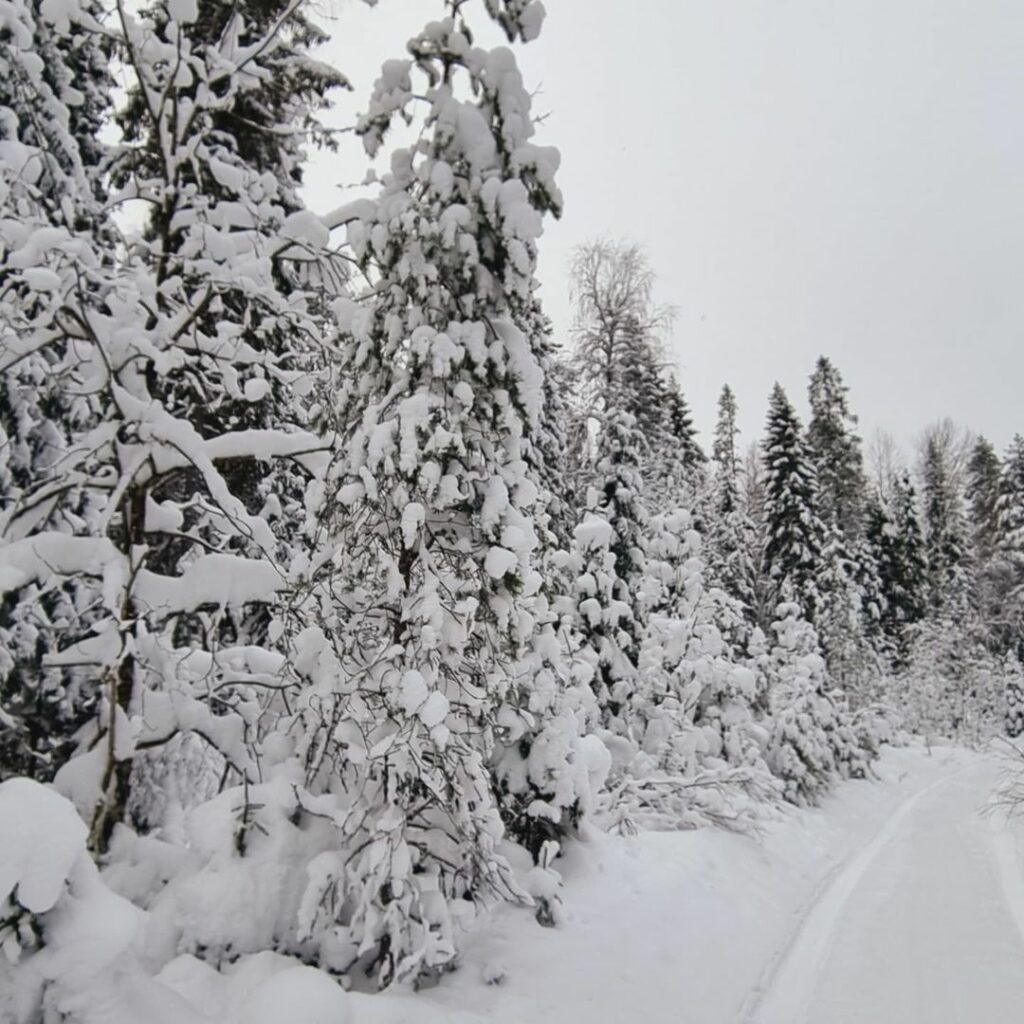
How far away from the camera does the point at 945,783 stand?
21844 millimetres

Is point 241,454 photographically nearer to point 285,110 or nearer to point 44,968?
point 44,968

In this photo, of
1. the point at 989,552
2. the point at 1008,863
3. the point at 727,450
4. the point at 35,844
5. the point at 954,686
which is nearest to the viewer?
the point at 35,844

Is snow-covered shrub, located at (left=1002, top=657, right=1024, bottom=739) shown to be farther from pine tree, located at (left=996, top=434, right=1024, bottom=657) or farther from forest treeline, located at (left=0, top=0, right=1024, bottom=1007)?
forest treeline, located at (left=0, top=0, right=1024, bottom=1007)

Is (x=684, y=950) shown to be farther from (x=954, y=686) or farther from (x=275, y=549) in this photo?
(x=954, y=686)

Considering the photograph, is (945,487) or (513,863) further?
(945,487)

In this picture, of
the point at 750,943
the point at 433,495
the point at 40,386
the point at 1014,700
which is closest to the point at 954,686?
the point at 1014,700

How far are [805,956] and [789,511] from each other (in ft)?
92.7

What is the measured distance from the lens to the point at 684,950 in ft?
22.4

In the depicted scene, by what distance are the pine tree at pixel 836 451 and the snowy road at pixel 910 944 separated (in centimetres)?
3365

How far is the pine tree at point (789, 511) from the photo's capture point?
107ft

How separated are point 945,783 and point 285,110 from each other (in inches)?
912

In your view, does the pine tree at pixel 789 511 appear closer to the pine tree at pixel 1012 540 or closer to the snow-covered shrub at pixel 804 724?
the pine tree at pixel 1012 540

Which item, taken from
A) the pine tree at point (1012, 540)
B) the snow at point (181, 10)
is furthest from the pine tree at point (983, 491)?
the snow at point (181, 10)

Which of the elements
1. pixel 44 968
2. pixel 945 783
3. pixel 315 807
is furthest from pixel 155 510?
pixel 945 783
